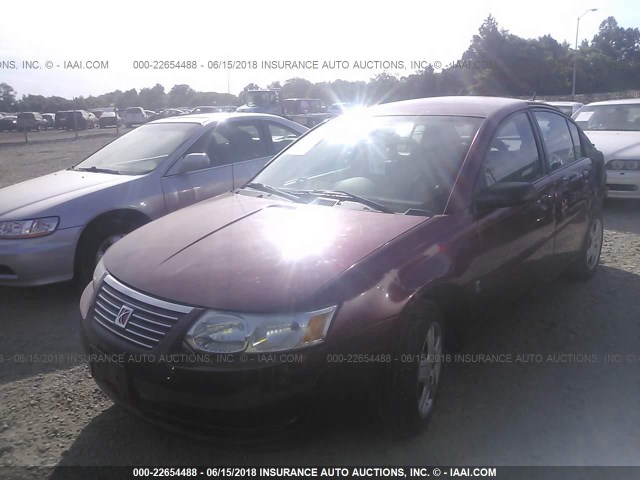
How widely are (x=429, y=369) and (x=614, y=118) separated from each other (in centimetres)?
847

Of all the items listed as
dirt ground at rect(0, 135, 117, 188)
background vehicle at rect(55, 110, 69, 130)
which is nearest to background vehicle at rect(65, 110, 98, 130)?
background vehicle at rect(55, 110, 69, 130)

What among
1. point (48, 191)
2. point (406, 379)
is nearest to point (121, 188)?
point (48, 191)

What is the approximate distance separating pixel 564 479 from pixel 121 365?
6.57 feet

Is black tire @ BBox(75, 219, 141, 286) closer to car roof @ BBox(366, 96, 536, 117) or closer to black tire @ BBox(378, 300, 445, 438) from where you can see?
car roof @ BBox(366, 96, 536, 117)

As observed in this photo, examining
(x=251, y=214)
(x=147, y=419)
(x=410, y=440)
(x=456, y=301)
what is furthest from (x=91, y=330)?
(x=456, y=301)

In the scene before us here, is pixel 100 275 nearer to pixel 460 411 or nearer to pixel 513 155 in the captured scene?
pixel 460 411

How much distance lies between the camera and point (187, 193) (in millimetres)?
5648

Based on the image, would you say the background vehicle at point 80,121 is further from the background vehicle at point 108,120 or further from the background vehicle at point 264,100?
the background vehicle at point 264,100

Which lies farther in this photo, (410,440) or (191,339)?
(410,440)

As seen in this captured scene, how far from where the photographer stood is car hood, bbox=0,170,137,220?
480cm

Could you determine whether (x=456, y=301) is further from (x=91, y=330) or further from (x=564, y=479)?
(x=91, y=330)

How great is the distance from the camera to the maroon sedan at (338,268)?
94.1 inches

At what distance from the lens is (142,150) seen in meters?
5.94

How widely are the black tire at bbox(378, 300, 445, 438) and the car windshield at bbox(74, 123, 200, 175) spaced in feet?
11.9
